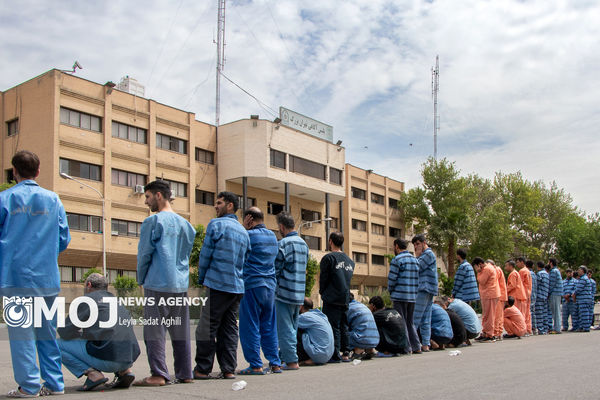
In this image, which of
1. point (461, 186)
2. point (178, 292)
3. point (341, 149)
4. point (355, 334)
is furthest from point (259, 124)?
point (178, 292)

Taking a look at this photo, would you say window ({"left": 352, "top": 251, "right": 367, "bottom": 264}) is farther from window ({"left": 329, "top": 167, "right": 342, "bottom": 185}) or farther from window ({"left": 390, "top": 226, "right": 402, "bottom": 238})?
window ({"left": 329, "top": 167, "right": 342, "bottom": 185})

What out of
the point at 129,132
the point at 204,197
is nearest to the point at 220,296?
the point at 129,132

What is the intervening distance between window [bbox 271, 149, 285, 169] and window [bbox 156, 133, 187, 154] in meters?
6.72

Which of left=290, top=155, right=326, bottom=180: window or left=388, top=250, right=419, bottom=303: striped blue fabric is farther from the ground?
left=290, top=155, right=326, bottom=180: window

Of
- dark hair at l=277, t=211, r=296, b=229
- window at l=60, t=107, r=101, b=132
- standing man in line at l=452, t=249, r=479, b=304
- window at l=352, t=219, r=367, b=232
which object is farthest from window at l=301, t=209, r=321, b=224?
dark hair at l=277, t=211, r=296, b=229

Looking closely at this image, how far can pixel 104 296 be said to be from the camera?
645cm

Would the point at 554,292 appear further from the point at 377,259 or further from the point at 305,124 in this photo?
the point at 377,259

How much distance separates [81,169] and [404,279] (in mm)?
29865

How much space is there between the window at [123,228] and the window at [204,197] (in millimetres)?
5944

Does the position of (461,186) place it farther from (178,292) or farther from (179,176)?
(178,292)

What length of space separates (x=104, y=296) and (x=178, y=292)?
0.74 meters

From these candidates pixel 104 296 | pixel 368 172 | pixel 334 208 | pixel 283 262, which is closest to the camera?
pixel 104 296

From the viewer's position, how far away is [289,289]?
8562 millimetres

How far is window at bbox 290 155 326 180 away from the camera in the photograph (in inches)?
1935
